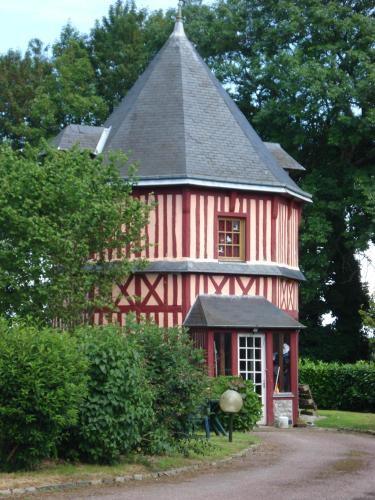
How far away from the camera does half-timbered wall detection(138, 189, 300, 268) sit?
25594 mm

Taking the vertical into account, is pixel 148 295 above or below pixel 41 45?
below

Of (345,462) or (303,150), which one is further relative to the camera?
(303,150)

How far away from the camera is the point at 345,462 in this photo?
54.5 feet

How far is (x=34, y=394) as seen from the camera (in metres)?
13.5

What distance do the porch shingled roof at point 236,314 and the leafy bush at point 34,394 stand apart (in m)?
10.4

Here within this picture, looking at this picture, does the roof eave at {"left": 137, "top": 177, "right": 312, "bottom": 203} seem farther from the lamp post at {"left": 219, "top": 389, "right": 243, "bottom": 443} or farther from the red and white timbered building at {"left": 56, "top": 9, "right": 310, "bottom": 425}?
the lamp post at {"left": 219, "top": 389, "right": 243, "bottom": 443}

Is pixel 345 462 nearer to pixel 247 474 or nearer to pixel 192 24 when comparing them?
pixel 247 474

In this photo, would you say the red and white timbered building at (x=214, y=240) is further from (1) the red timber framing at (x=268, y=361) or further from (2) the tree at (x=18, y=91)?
(2) the tree at (x=18, y=91)

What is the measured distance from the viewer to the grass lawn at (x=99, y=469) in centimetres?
1319

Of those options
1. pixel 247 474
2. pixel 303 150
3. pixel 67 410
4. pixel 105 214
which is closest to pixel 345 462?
pixel 247 474

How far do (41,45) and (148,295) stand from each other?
23.1 m

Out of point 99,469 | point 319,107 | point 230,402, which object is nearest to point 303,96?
point 319,107

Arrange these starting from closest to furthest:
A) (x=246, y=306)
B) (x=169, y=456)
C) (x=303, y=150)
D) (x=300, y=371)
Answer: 1. (x=169, y=456)
2. (x=246, y=306)
3. (x=300, y=371)
4. (x=303, y=150)

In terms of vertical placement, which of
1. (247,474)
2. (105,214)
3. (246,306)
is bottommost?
(247,474)
